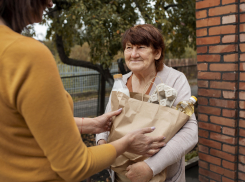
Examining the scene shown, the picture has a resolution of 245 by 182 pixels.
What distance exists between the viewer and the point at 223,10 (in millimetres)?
2314

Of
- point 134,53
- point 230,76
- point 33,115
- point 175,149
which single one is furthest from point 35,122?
point 230,76

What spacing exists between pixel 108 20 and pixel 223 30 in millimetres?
2656

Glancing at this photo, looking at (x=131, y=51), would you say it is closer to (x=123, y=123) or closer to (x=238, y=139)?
(x=123, y=123)

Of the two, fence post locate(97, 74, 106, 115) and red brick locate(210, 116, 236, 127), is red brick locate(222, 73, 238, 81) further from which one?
fence post locate(97, 74, 106, 115)

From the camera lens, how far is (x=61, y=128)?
84 cm

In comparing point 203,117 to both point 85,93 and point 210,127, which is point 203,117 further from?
point 85,93

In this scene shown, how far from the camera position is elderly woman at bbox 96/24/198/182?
55.5 inches

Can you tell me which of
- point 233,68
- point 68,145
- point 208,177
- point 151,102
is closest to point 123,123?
point 151,102

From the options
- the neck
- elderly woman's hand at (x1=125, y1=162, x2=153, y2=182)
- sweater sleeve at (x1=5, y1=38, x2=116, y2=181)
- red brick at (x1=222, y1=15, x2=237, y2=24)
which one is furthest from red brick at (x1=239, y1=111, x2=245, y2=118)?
sweater sleeve at (x1=5, y1=38, x2=116, y2=181)

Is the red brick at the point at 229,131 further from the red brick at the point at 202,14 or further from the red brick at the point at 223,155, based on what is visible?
the red brick at the point at 202,14

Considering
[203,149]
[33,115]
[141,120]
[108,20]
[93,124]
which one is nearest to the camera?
[33,115]

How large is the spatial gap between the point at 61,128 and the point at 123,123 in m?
0.61

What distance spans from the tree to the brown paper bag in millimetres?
3094

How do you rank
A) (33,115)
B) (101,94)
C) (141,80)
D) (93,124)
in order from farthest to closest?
(101,94)
(141,80)
(93,124)
(33,115)
